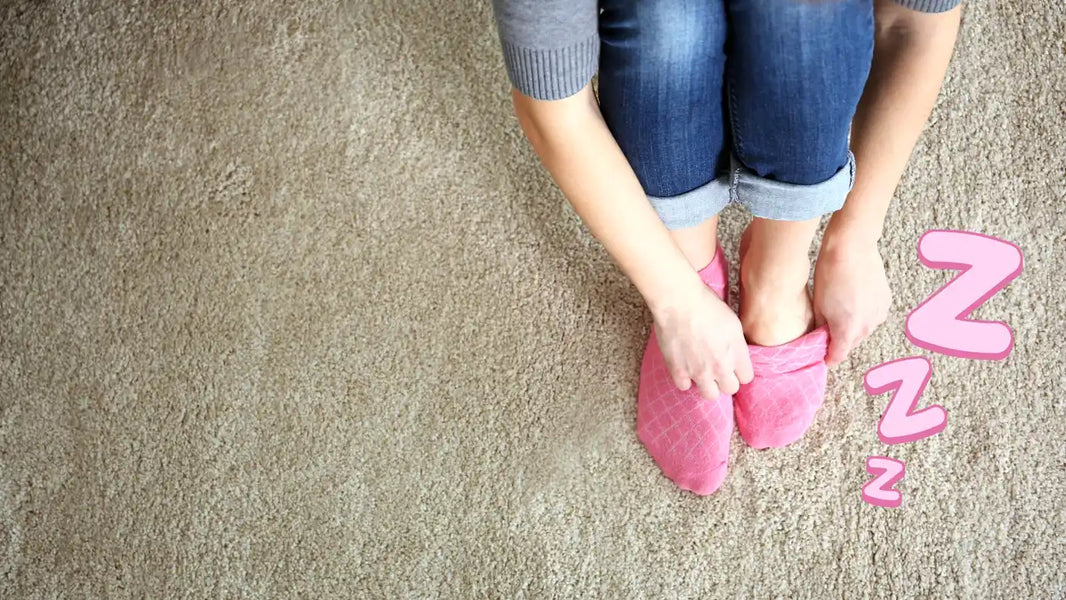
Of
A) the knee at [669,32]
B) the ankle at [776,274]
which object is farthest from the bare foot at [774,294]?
the knee at [669,32]

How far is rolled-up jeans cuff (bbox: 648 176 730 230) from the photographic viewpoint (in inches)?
27.5

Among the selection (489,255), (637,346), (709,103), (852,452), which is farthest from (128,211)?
(852,452)

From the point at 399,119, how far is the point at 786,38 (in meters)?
0.58

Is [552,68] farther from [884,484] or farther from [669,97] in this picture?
[884,484]

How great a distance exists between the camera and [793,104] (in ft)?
1.93

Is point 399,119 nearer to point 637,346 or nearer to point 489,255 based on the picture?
point 489,255

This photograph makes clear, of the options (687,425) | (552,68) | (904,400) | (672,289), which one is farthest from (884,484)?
(552,68)

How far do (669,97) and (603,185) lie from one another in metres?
0.08

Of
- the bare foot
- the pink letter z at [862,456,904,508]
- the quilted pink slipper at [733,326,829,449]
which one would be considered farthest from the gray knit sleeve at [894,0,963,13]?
the pink letter z at [862,456,904,508]

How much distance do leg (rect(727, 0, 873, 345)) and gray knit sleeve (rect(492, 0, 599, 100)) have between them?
115 millimetres

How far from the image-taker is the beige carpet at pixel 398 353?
0.85 m

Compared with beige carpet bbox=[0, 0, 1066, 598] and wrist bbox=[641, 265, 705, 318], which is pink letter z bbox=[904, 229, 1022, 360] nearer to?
beige carpet bbox=[0, 0, 1066, 598]

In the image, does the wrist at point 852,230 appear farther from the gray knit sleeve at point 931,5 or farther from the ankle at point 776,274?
the gray knit sleeve at point 931,5

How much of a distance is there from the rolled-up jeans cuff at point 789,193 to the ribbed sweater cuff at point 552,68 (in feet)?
0.57
